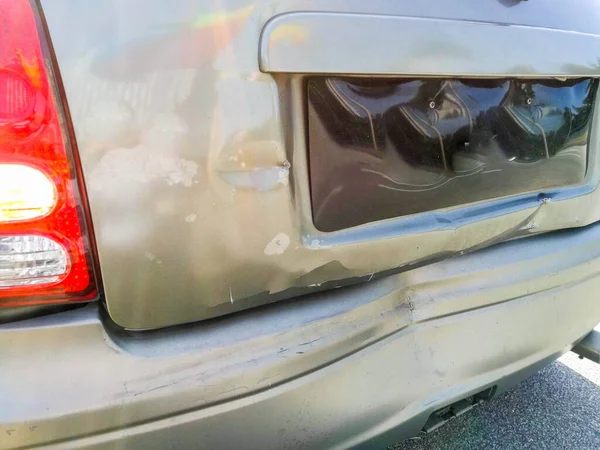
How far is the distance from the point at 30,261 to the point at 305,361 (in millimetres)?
Answer: 592

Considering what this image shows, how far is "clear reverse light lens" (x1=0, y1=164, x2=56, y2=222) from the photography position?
942mm

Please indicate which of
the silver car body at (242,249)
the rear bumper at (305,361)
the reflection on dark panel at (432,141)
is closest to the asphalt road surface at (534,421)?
the rear bumper at (305,361)

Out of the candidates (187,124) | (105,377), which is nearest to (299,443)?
(105,377)

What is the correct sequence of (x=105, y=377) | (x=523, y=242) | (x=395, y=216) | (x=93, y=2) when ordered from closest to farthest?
(x=93, y=2) < (x=105, y=377) < (x=395, y=216) < (x=523, y=242)

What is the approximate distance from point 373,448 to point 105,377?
2.45 ft

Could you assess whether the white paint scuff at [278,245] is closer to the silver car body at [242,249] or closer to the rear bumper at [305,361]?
the silver car body at [242,249]

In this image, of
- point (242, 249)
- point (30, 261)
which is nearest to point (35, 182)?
point (30, 261)

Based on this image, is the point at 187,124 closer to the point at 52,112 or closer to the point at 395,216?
the point at 52,112

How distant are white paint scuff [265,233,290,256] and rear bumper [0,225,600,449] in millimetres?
150

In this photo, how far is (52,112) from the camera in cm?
94

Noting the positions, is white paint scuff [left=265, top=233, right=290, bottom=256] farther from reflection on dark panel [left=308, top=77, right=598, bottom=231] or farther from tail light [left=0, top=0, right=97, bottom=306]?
tail light [left=0, top=0, right=97, bottom=306]

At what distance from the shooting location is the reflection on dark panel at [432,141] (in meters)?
1.18

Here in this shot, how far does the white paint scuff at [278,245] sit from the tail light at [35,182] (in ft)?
1.16

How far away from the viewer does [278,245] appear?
1.15 m
